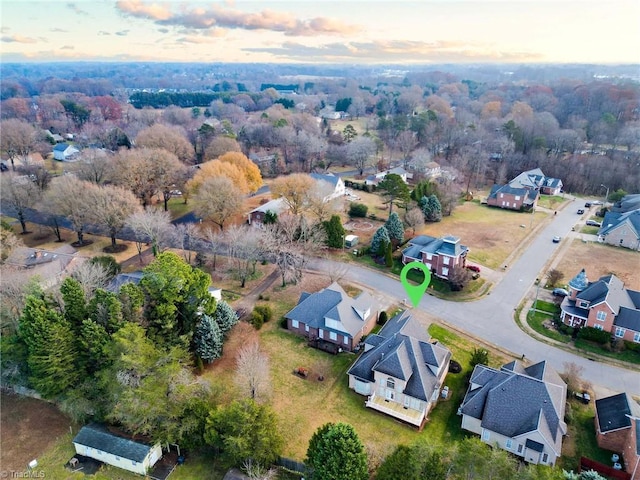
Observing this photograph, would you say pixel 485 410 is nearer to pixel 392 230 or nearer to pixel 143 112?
pixel 392 230

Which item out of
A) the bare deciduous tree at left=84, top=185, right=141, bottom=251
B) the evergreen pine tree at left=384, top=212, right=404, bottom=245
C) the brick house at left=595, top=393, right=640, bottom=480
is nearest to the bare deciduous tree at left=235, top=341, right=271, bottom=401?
the brick house at left=595, top=393, right=640, bottom=480

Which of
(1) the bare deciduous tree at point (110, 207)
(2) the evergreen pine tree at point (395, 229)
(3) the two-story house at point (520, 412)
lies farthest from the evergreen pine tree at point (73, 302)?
(2) the evergreen pine tree at point (395, 229)

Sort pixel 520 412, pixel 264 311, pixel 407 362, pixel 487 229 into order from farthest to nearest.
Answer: pixel 487 229 < pixel 264 311 < pixel 407 362 < pixel 520 412

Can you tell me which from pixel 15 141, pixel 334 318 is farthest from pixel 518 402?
pixel 15 141

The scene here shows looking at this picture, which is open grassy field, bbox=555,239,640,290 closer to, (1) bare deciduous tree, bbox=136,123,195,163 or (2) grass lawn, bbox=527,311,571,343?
(2) grass lawn, bbox=527,311,571,343

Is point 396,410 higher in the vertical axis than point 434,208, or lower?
lower

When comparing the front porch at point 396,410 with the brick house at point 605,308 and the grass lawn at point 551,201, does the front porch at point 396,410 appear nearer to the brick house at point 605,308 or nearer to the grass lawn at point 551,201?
the brick house at point 605,308

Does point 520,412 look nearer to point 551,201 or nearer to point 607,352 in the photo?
point 607,352
